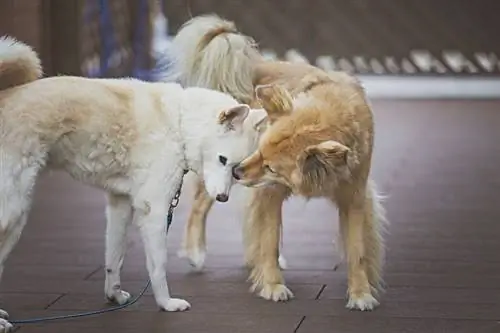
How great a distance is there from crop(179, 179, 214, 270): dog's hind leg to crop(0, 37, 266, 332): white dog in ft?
2.12

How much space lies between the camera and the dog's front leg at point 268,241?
3.56m

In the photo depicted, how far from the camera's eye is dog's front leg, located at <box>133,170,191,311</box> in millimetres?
3252

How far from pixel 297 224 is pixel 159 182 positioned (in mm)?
1833

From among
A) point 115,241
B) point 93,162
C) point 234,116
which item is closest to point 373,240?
point 234,116

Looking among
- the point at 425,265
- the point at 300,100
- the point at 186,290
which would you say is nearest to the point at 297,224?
the point at 425,265

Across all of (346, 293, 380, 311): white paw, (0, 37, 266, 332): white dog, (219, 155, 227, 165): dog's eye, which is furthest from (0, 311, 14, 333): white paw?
(346, 293, 380, 311): white paw

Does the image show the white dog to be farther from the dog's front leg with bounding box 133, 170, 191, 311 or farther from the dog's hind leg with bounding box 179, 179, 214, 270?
the dog's hind leg with bounding box 179, 179, 214, 270

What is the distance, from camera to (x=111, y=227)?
3463 mm

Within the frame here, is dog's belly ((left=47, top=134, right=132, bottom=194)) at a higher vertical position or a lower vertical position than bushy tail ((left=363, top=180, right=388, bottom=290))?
higher

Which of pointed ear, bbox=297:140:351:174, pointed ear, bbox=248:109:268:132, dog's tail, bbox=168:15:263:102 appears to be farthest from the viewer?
dog's tail, bbox=168:15:263:102

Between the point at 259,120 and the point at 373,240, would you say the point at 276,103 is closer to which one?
the point at 259,120

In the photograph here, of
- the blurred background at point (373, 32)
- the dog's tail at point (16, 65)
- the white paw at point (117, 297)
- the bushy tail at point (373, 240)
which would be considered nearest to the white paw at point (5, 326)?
the white paw at point (117, 297)

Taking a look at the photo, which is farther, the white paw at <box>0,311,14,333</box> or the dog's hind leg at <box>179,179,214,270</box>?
the dog's hind leg at <box>179,179,214,270</box>

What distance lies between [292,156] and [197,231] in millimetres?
1117
